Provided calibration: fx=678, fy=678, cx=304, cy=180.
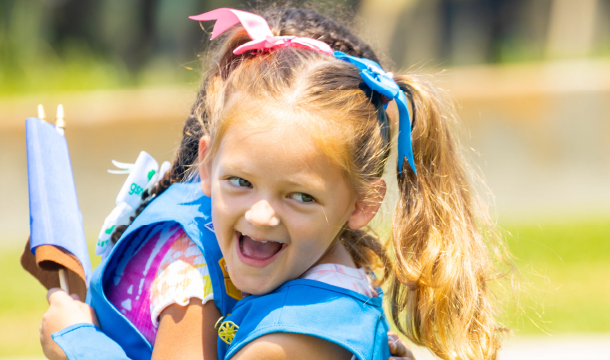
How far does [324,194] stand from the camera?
6.20 ft

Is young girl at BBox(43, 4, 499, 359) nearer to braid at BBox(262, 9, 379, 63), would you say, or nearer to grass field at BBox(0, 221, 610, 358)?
braid at BBox(262, 9, 379, 63)

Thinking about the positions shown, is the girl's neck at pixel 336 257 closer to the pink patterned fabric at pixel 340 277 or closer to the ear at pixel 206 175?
the pink patterned fabric at pixel 340 277

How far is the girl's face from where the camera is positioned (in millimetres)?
1829

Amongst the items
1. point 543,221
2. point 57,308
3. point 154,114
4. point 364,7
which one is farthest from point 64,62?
point 57,308

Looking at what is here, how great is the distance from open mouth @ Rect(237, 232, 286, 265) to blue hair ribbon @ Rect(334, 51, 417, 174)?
0.48 m

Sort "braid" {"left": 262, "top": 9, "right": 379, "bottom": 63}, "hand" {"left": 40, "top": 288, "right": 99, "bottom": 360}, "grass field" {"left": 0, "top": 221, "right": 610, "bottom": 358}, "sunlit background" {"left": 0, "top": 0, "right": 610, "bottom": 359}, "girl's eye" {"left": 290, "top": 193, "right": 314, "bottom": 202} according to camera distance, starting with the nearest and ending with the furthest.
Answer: "girl's eye" {"left": 290, "top": 193, "right": 314, "bottom": 202}
"hand" {"left": 40, "top": 288, "right": 99, "bottom": 360}
"braid" {"left": 262, "top": 9, "right": 379, "bottom": 63}
"grass field" {"left": 0, "top": 221, "right": 610, "bottom": 358}
"sunlit background" {"left": 0, "top": 0, "right": 610, "bottom": 359}

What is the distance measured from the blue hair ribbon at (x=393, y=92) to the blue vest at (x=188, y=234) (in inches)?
25.0

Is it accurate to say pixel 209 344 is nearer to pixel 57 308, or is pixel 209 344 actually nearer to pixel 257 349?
pixel 257 349

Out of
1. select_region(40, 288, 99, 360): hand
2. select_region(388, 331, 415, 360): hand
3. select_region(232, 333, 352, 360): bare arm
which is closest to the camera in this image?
select_region(232, 333, 352, 360): bare arm

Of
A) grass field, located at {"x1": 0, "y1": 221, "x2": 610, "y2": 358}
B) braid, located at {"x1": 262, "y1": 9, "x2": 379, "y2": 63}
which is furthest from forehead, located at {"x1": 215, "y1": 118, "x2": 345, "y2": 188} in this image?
grass field, located at {"x1": 0, "y1": 221, "x2": 610, "y2": 358}

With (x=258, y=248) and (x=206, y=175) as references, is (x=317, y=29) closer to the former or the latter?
(x=206, y=175)

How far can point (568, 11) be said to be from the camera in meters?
13.4

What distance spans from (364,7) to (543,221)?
6431mm

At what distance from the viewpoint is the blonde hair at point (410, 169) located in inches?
75.8
